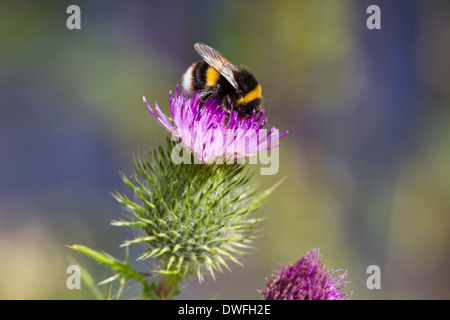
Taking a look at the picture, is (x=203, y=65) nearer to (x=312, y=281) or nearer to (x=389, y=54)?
(x=312, y=281)

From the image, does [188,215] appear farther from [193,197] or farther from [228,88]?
[228,88]

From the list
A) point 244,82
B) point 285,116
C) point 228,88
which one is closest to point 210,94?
point 228,88

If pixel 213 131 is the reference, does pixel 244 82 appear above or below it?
above

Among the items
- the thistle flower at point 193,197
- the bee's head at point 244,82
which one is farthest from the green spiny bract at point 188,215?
the bee's head at point 244,82

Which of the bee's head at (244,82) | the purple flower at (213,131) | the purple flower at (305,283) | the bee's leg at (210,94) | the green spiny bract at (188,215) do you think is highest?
A: the bee's head at (244,82)

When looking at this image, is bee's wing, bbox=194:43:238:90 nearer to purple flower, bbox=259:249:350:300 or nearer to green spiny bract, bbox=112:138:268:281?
green spiny bract, bbox=112:138:268:281

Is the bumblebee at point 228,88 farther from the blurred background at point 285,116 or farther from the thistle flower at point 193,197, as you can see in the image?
the blurred background at point 285,116

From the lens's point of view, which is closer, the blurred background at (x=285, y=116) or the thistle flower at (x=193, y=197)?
the thistle flower at (x=193, y=197)
